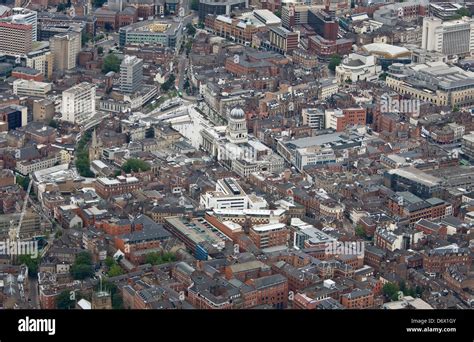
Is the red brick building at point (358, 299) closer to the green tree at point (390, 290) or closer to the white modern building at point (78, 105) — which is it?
the green tree at point (390, 290)

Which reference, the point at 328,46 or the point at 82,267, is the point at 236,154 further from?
the point at 328,46

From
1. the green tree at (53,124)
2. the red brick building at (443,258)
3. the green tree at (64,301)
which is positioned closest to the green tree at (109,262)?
the green tree at (64,301)

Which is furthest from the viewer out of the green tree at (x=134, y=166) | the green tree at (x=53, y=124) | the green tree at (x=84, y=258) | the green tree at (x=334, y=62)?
the green tree at (x=334, y=62)

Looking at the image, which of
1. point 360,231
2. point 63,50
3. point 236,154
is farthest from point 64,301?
point 63,50

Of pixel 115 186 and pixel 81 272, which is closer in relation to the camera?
pixel 81 272

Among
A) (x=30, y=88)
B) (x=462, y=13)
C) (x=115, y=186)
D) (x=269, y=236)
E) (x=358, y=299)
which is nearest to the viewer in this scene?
(x=358, y=299)

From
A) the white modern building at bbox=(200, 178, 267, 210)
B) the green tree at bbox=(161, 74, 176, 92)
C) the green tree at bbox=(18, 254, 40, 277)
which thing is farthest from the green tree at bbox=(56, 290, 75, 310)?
the green tree at bbox=(161, 74, 176, 92)

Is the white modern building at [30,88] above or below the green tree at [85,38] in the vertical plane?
below
